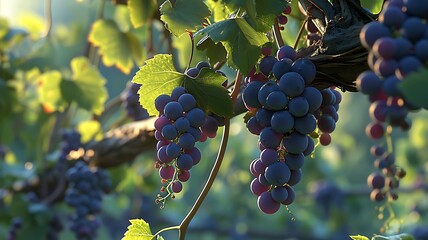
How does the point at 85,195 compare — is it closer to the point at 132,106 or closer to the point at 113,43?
the point at 132,106

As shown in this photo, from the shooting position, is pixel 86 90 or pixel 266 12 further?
pixel 86 90

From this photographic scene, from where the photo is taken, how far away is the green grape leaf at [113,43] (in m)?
1.60

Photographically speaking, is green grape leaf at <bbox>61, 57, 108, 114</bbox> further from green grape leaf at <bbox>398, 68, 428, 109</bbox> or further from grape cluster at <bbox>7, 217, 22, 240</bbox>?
green grape leaf at <bbox>398, 68, 428, 109</bbox>

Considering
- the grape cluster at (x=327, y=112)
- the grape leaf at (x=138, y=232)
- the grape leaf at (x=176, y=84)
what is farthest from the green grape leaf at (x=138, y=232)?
the grape cluster at (x=327, y=112)

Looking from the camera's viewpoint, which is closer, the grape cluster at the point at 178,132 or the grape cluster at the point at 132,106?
the grape cluster at the point at 178,132

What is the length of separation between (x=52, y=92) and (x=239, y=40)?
1034 mm

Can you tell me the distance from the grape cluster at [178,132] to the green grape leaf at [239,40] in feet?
0.20

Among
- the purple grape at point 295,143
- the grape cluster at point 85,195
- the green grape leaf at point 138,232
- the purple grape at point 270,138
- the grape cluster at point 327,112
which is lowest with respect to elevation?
the grape cluster at point 85,195

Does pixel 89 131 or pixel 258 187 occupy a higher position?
pixel 258 187

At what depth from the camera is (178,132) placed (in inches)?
28.3

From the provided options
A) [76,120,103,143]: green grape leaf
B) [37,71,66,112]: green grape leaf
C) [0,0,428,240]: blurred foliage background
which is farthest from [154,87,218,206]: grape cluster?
[76,120,103,143]: green grape leaf

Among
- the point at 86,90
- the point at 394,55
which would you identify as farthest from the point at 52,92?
the point at 394,55

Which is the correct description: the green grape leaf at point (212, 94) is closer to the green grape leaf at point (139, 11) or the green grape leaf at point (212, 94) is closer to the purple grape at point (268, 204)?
the purple grape at point (268, 204)

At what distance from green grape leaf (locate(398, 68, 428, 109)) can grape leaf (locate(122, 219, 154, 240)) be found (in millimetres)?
419
